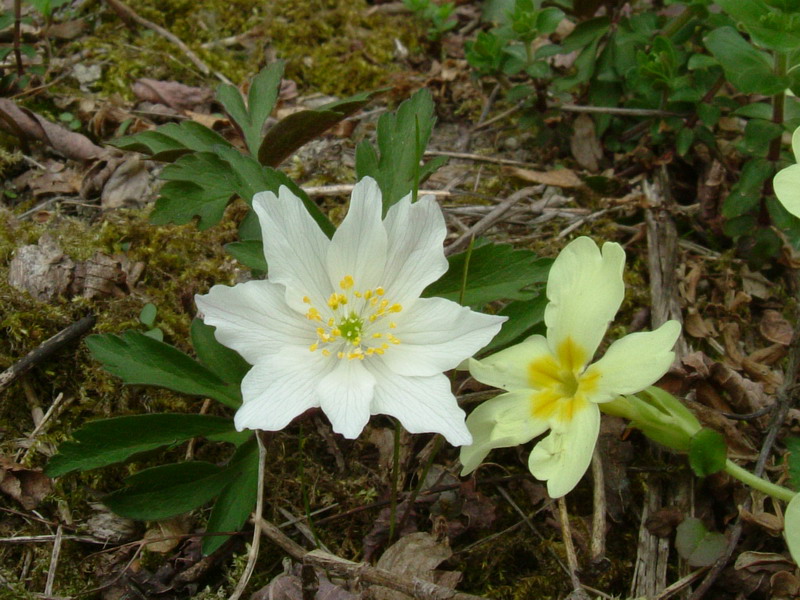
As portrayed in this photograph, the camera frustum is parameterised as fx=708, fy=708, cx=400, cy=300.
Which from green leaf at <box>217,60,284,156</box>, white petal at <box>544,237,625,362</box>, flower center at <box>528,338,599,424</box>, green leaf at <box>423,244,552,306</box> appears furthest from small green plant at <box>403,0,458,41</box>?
flower center at <box>528,338,599,424</box>

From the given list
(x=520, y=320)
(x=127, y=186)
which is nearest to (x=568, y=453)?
(x=520, y=320)

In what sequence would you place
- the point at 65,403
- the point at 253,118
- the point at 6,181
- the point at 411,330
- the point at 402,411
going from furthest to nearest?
the point at 6,181 → the point at 253,118 → the point at 65,403 → the point at 411,330 → the point at 402,411

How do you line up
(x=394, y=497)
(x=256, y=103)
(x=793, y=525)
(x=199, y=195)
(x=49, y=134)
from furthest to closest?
(x=49, y=134) < (x=256, y=103) < (x=199, y=195) < (x=394, y=497) < (x=793, y=525)

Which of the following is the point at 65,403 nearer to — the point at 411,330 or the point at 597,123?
the point at 411,330

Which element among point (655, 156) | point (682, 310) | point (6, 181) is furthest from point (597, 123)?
point (6, 181)

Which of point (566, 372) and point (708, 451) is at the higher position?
point (566, 372)

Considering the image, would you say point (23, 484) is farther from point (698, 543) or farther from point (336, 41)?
point (336, 41)
